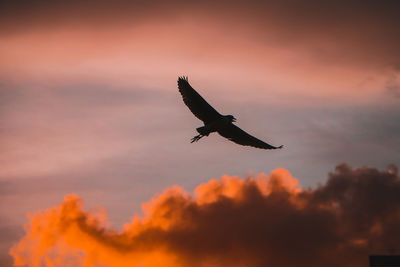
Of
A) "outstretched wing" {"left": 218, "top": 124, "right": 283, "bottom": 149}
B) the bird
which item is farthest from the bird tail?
A: "outstretched wing" {"left": 218, "top": 124, "right": 283, "bottom": 149}

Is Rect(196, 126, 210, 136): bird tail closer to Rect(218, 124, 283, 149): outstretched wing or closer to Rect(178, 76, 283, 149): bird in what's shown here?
Rect(178, 76, 283, 149): bird

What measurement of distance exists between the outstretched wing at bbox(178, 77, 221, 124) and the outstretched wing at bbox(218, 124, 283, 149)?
194 centimetres

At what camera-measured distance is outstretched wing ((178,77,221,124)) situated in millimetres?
45656

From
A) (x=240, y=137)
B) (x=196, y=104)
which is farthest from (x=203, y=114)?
(x=240, y=137)

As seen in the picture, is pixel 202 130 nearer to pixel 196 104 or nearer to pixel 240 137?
pixel 196 104

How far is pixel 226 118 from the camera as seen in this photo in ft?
151

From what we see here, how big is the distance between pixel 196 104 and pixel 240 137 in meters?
5.44

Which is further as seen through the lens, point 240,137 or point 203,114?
point 240,137

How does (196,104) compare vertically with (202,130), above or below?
above

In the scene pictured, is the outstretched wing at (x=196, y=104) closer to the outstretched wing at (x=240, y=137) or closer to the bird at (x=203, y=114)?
the bird at (x=203, y=114)

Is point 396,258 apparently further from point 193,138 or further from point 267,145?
point 193,138

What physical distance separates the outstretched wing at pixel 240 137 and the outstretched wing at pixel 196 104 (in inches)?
76.4

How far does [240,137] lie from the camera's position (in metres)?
49.0

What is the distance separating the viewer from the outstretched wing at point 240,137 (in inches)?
1890
